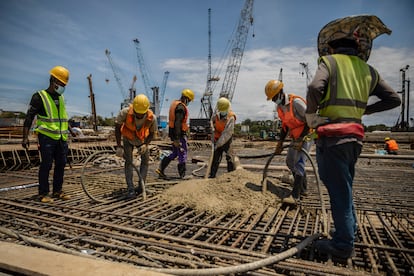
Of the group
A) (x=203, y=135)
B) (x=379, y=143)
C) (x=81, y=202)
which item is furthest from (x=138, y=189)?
(x=203, y=135)

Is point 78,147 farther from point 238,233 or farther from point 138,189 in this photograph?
point 238,233

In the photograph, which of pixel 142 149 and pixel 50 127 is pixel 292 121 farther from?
pixel 50 127

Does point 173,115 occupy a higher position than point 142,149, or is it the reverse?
point 173,115

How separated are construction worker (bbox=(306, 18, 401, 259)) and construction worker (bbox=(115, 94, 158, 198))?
2457 millimetres

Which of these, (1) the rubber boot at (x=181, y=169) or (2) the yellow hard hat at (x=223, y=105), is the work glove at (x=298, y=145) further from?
(1) the rubber boot at (x=181, y=169)

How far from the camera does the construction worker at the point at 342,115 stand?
1941 mm

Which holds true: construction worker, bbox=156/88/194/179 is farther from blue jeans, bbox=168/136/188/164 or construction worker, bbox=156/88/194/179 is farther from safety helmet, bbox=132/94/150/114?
safety helmet, bbox=132/94/150/114

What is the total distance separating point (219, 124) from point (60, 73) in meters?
2.84

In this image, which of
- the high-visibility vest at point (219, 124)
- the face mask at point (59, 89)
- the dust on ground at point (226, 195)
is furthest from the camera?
the high-visibility vest at point (219, 124)

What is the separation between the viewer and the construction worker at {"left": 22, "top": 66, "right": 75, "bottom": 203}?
12.0 feet

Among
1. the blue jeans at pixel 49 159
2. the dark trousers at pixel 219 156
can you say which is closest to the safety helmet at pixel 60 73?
the blue jeans at pixel 49 159

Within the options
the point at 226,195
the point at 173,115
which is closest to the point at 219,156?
the point at 173,115

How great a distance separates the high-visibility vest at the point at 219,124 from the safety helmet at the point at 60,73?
2.71m

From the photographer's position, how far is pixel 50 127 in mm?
3725
